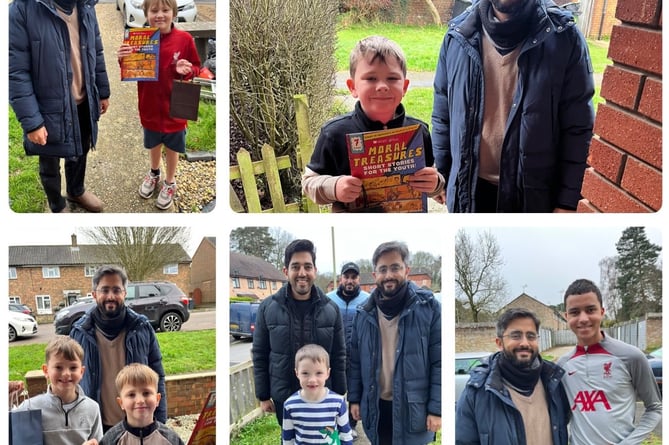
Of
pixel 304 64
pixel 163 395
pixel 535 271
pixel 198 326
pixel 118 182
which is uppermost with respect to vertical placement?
pixel 304 64

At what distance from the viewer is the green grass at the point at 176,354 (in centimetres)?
221

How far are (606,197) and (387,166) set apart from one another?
23.8 inches

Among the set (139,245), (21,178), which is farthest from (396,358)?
(21,178)

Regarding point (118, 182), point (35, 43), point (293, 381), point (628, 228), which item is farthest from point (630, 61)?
point (35, 43)

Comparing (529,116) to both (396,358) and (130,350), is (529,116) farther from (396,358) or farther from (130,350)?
(130,350)

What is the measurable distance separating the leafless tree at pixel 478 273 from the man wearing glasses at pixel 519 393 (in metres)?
0.07

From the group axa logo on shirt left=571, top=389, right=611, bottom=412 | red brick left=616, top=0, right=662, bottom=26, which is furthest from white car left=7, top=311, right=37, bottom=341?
red brick left=616, top=0, right=662, bottom=26

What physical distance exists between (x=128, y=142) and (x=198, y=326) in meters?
0.53

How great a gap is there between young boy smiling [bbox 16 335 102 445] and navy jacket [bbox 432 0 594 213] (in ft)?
3.61

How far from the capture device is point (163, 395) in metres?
2.24

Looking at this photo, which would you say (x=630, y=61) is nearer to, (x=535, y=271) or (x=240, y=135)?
(x=535, y=271)

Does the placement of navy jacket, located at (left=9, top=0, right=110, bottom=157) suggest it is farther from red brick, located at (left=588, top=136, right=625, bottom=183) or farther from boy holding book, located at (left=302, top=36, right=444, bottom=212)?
red brick, located at (left=588, top=136, right=625, bottom=183)

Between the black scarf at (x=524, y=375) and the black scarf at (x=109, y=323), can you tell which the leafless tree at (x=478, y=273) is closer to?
the black scarf at (x=524, y=375)

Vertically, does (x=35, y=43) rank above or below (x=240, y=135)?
above
